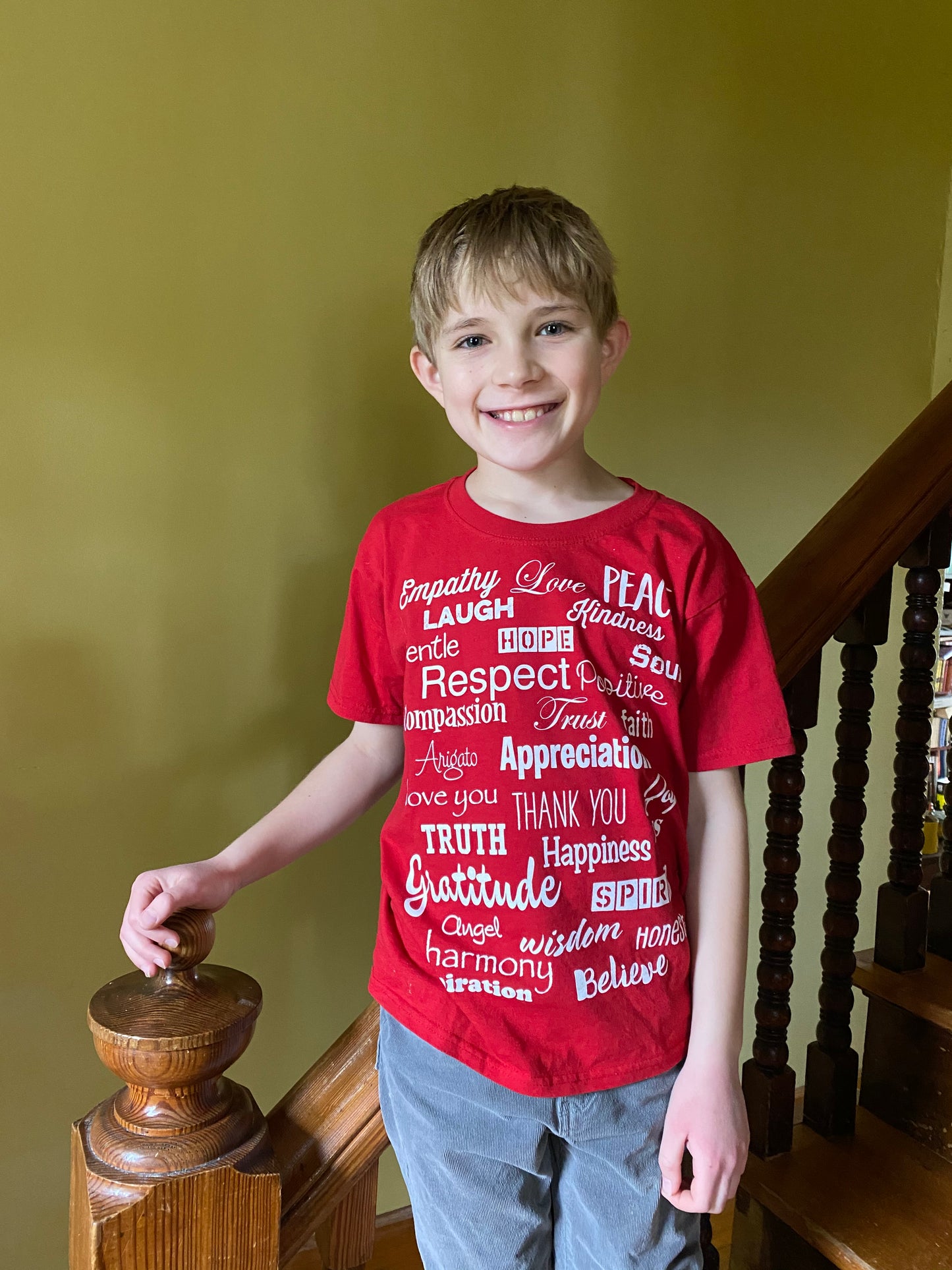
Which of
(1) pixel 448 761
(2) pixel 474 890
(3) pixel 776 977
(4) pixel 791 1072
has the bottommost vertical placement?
(4) pixel 791 1072

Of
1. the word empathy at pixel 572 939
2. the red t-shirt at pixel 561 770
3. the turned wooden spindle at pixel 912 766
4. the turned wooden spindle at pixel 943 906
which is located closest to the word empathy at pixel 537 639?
the red t-shirt at pixel 561 770

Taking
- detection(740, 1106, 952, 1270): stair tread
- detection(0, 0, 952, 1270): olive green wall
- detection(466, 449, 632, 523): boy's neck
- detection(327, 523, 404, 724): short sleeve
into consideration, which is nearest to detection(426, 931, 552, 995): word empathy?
detection(327, 523, 404, 724): short sleeve

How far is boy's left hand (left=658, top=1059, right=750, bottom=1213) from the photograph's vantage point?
823mm

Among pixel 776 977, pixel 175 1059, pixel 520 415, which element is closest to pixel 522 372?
pixel 520 415

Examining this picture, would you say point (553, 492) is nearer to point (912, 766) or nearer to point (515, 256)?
point (515, 256)

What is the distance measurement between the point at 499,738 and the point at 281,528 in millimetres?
796

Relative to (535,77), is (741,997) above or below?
below

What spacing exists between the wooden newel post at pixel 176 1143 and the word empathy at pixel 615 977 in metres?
0.28

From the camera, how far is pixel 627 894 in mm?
862

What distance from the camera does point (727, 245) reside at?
6.44ft

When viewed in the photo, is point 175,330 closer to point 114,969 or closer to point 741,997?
point 114,969

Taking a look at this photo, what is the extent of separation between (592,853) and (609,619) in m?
0.21

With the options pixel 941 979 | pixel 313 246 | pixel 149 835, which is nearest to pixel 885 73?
pixel 313 246

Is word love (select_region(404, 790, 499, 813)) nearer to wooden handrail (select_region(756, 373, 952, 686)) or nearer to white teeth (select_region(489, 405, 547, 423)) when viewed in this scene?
white teeth (select_region(489, 405, 547, 423))
